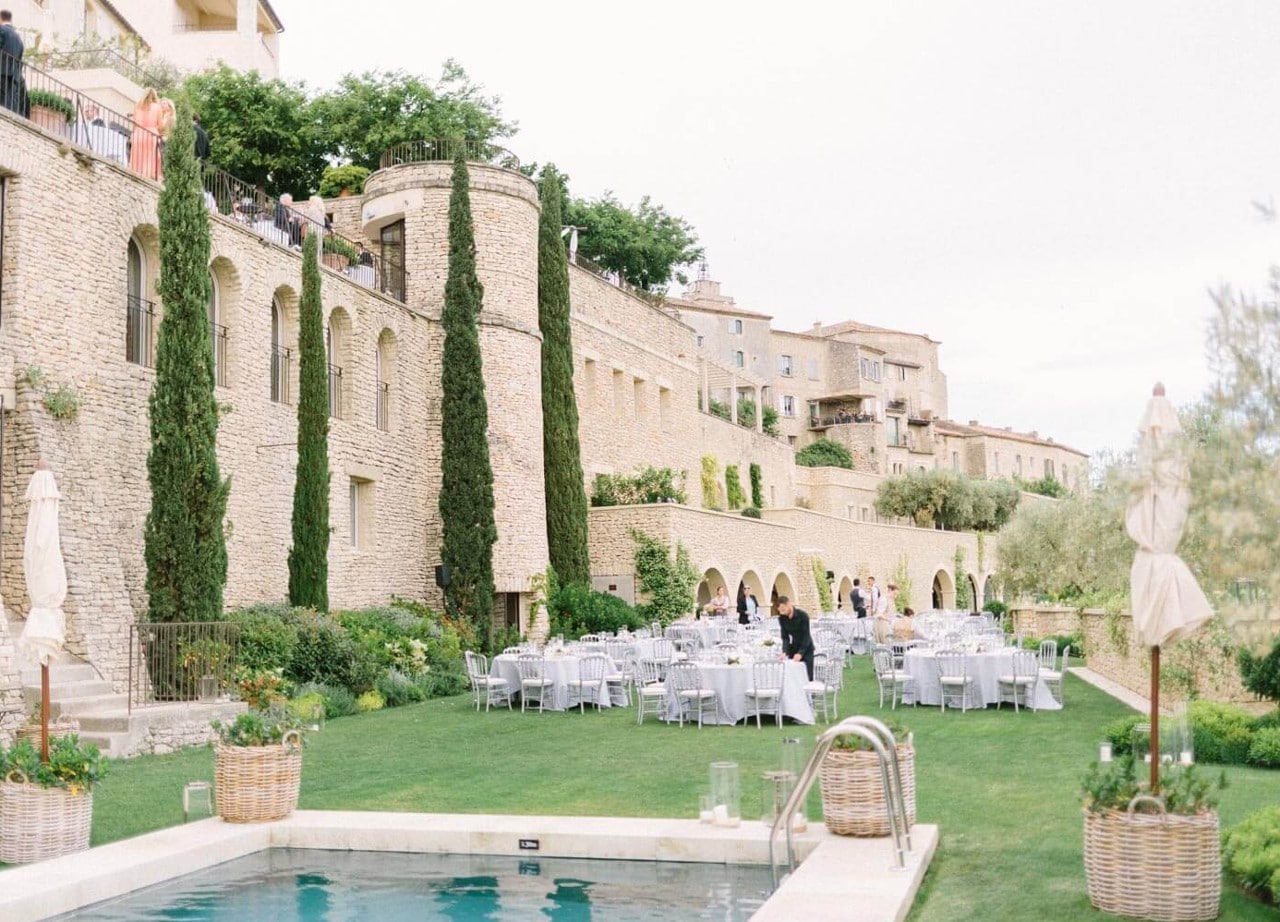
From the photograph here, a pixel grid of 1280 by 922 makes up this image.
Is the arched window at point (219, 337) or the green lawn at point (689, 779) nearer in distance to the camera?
the green lawn at point (689, 779)

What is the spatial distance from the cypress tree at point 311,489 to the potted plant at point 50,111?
461cm

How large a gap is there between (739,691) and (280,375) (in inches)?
413

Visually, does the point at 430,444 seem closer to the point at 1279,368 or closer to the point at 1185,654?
the point at 1185,654

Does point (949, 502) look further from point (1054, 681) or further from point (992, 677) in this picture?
point (992, 677)

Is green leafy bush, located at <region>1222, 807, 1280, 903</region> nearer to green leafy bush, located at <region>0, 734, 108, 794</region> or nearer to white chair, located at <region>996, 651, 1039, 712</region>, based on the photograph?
green leafy bush, located at <region>0, 734, 108, 794</region>

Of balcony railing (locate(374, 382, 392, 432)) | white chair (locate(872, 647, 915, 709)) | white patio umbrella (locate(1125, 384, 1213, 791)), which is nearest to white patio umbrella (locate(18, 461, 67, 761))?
white patio umbrella (locate(1125, 384, 1213, 791))

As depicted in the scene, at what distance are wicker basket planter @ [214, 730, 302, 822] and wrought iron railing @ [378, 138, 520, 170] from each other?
18361 mm

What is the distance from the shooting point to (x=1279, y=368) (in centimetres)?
551

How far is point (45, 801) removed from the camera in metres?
7.94

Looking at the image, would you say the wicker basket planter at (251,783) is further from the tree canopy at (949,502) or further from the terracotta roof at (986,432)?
the terracotta roof at (986,432)

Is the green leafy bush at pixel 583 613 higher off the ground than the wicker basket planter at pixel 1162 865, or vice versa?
the green leafy bush at pixel 583 613

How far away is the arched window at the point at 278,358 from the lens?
21078mm

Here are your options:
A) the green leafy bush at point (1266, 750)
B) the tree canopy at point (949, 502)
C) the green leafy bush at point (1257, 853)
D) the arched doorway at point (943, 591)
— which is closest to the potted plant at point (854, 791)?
the green leafy bush at point (1257, 853)

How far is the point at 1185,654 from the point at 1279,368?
1096 cm
